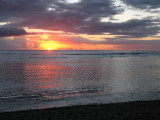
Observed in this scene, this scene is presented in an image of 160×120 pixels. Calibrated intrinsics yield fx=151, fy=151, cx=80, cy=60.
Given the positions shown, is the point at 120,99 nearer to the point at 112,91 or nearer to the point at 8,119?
the point at 112,91

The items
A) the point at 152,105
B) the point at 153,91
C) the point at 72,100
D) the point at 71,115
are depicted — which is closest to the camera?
the point at 71,115

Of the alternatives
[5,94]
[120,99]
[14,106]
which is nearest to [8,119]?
[14,106]

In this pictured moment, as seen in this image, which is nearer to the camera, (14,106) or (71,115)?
(71,115)

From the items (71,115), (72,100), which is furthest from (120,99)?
(71,115)

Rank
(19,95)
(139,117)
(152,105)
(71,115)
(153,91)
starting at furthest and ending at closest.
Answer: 1. (153,91)
2. (19,95)
3. (152,105)
4. (71,115)
5. (139,117)

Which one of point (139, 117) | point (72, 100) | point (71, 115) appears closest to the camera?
point (139, 117)

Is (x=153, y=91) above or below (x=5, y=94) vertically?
below

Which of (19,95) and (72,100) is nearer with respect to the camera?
(72,100)

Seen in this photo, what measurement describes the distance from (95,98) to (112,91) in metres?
2.90

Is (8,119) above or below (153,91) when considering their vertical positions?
above

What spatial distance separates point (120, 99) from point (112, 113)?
4231 millimetres

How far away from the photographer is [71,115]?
29.0 ft

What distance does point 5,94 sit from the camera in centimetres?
1406

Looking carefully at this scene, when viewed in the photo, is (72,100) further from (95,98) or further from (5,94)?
(5,94)
